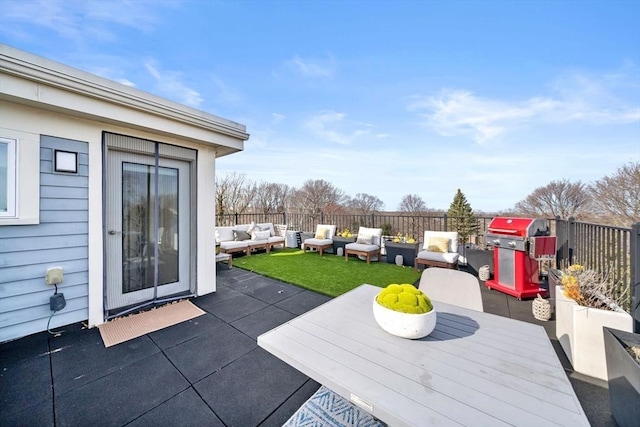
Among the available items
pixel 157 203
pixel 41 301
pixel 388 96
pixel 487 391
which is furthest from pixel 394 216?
pixel 41 301

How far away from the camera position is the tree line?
8.96 meters

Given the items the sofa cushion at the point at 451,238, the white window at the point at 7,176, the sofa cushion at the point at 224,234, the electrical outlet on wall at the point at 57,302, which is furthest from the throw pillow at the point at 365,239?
the white window at the point at 7,176

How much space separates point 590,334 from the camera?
2.01 meters

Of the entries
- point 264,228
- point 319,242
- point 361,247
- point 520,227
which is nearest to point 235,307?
point 361,247

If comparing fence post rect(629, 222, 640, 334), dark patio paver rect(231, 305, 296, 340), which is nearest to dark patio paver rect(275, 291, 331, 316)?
dark patio paver rect(231, 305, 296, 340)

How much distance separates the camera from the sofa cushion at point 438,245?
5.24 meters

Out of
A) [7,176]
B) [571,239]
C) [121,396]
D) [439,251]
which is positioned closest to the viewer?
[121,396]

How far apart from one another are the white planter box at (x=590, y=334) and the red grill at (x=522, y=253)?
1.68 meters

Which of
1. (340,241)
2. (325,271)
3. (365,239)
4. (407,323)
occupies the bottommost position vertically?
(325,271)

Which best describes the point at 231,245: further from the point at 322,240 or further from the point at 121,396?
the point at 121,396

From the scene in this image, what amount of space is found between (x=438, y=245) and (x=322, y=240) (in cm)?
315

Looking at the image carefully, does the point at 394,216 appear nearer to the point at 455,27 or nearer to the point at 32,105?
the point at 455,27

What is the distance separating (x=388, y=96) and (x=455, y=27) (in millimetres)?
2336

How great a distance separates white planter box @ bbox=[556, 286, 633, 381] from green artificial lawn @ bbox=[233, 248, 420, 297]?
251cm
